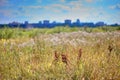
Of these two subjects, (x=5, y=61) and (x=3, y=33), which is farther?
(x=3, y=33)

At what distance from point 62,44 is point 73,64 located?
204 cm

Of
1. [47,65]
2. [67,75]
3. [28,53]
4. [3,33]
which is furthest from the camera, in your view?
[3,33]

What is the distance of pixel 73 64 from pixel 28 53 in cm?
164

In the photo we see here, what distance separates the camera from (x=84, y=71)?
12.1ft

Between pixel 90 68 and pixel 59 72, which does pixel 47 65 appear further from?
pixel 90 68

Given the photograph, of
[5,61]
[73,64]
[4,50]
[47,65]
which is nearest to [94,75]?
[73,64]

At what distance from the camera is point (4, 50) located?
540 centimetres

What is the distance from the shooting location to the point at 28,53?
5371 millimetres

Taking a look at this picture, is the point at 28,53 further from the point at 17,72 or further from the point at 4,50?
the point at 17,72

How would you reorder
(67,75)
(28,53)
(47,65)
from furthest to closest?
1. (28,53)
2. (47,65)
3. (67,75)

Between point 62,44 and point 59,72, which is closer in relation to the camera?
point 59,72

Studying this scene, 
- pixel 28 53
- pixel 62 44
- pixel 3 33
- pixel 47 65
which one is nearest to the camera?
pixel 47 65

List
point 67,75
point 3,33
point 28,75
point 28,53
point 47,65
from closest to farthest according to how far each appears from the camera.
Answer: point 67,75 < point 28,75 < point 47,65 < point 28,53 < point 3,33

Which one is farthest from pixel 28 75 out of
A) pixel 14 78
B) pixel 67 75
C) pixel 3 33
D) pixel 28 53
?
pixel 3 33
